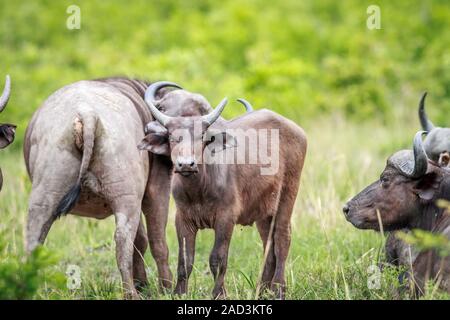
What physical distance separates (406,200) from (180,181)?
6.54 ft

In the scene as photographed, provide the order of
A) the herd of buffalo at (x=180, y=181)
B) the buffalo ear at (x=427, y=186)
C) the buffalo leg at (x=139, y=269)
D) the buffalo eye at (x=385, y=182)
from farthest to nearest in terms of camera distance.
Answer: the buffalo leg at (x=139, y=269) < the buffalo eye at (x=385, y=182) < the buffalo ear at (x=427, y=186) < the herd of buffalo at (x=180, y=181)

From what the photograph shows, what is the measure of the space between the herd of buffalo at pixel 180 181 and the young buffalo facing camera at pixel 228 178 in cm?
1

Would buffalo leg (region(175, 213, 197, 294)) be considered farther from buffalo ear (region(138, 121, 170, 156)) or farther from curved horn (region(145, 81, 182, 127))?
curved horn (region(145, 81, 182, 127))

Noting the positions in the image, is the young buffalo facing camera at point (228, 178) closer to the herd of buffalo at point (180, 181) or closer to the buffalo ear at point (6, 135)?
the herd of buffalo at point (180, 181)

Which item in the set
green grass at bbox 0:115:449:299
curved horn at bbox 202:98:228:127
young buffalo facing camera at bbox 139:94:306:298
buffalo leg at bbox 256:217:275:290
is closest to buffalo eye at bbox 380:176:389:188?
green grass at bbox 0:115:449:299

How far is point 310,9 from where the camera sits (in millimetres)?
33031

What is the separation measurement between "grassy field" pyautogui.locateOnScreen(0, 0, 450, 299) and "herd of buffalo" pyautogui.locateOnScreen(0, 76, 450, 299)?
0.95 ft

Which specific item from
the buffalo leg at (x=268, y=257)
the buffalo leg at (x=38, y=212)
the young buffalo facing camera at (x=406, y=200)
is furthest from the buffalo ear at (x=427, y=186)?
the buffalo leg at (x=38, y=212)

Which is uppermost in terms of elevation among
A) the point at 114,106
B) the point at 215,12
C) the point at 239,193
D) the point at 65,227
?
the point at 215,12

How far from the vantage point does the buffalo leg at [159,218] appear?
8.26 m
